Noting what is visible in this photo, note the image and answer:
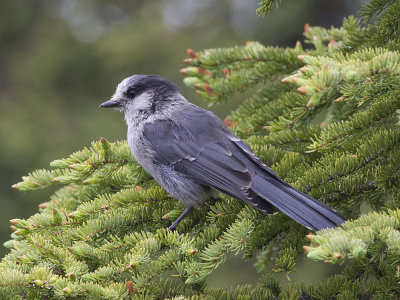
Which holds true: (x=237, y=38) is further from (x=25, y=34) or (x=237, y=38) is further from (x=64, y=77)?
(x=25, y=34)

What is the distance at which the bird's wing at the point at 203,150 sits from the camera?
305cm

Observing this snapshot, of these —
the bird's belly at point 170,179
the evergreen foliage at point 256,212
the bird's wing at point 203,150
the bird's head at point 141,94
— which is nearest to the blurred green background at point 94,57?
the bird's head at point 141,94

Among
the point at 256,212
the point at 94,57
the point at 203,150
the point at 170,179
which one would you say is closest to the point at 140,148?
the point at 170,179

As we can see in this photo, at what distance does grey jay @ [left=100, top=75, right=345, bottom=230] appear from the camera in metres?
2.57

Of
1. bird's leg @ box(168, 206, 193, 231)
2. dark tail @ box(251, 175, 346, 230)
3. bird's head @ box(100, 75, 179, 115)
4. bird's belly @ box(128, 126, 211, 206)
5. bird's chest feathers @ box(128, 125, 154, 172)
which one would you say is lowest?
dark tail @ box(251, 175, 346, 230)

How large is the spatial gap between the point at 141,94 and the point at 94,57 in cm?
485

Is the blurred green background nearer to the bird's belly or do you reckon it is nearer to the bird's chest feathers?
the bird's chest feathers

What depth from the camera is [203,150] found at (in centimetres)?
336

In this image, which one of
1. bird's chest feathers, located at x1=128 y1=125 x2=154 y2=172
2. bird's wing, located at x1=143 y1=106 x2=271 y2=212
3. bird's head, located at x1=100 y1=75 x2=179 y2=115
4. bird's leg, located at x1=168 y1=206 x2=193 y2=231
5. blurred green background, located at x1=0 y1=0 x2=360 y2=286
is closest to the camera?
bird's leg, located at x1=168 y1=206 x2=193 y2=231

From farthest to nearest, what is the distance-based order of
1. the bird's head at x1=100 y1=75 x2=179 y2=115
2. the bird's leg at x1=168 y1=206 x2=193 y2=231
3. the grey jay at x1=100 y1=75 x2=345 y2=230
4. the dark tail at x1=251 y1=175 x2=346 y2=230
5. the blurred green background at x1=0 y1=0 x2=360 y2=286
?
1. the blurred green background at x1=0 y1=0 x2=360 y2=286
2. the bird's head at x1=100 y1=75 x2=179 y2=115
3. the bird's leg at x1=168 y1=206 x2=193 y2=231
4. the grey jay at x1=100 y1=75 x2=345 y2=230
5. the dark tail at x1=251 y1=175 x2=346 y2=230

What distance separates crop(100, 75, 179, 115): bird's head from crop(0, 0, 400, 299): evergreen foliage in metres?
0.50

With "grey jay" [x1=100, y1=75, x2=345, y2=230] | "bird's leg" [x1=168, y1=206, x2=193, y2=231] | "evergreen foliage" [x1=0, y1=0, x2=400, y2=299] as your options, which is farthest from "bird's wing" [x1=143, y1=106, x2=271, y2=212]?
"bird's leg" [x1=168, y1=206, x2=193, y2=231]

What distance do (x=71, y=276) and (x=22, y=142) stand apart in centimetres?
630

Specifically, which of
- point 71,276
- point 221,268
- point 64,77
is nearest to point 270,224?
point 71,276
